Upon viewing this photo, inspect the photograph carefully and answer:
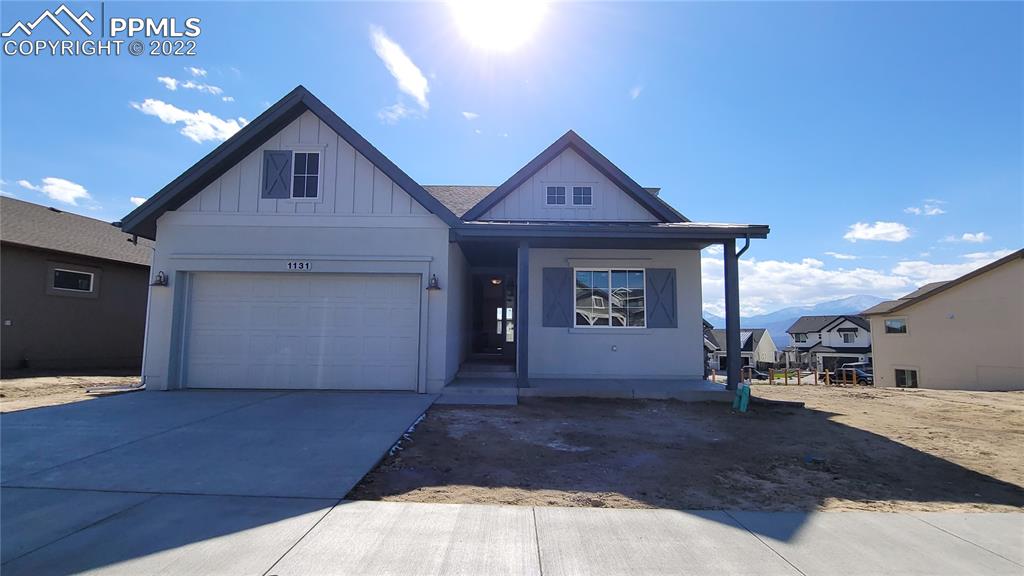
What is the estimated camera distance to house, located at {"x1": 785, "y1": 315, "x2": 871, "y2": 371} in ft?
167

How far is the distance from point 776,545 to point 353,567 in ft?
9.47

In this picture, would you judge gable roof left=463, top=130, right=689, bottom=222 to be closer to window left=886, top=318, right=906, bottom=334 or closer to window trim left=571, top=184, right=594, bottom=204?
window trim left=571, top=184, right=594, bottom=204

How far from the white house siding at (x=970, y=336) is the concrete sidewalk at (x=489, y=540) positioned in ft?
64.5

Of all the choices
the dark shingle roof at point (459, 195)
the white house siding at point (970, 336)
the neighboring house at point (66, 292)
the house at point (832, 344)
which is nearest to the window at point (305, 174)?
the dark shingle roof at point (459, 195)

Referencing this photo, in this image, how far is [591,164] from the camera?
11.5 metres

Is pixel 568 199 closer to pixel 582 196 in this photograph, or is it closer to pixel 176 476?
pixel 582 196

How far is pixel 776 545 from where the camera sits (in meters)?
3.30

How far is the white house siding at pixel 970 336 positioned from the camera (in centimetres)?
1738

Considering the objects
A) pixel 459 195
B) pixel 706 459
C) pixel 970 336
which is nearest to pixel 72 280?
pixel 459 195

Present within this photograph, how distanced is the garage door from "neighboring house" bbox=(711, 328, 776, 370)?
161ft

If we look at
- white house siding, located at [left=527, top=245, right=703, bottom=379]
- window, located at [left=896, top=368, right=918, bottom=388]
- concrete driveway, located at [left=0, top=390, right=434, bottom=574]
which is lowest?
window, located at [left=896, top=368, right=918, bottom=388]

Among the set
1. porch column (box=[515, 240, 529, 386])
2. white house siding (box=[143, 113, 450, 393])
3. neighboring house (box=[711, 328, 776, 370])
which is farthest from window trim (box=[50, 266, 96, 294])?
neighboring house (box=[711, 328, 776, 370])

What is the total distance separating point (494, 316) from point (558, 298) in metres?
5.31

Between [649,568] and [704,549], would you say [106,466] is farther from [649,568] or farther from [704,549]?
[704,549]
